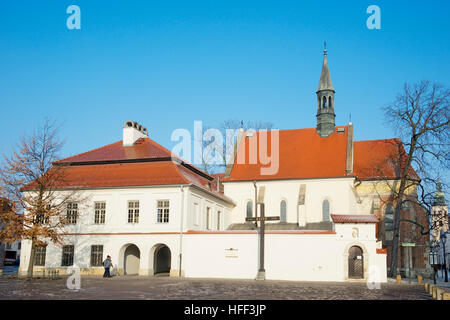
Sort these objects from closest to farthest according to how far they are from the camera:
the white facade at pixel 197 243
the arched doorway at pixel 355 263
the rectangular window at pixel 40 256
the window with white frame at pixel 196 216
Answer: the arched doorway at pixel 355 263, the white facade at pixel 197 243, the rectangular window at pixel 40 256, the window with white frame at pixel 196 216

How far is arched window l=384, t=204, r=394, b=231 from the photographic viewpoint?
133ft

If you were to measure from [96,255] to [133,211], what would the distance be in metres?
4.32

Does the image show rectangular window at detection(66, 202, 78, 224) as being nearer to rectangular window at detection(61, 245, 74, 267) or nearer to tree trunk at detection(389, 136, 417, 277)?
rectangular window at detection(61, 245, 74, 267)

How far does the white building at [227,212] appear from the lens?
31.0 m

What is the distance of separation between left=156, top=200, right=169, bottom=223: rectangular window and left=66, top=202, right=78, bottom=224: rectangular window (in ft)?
21.7

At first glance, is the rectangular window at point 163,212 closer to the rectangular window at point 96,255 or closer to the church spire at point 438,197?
the rectangular window at point 96,255

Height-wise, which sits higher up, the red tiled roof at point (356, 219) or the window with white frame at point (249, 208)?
the window with white frame at point (249, 208)

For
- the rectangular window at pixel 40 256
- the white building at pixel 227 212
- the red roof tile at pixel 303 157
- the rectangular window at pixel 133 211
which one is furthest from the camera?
the red roof tile at pixel 303 157

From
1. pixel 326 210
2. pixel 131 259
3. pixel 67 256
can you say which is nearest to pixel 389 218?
pixel 326 210

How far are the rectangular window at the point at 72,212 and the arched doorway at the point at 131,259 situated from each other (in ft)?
15.8

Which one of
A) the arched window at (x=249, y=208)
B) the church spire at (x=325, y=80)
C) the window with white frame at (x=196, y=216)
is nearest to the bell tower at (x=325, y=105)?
the church spire at (x=325, y=80)

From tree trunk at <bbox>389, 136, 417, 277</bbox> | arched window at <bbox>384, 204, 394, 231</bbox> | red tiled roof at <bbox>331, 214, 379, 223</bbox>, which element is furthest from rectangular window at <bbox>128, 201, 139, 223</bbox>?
arched window at <bbox>384, 204, 394, 231</bbox>

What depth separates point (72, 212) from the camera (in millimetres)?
36344

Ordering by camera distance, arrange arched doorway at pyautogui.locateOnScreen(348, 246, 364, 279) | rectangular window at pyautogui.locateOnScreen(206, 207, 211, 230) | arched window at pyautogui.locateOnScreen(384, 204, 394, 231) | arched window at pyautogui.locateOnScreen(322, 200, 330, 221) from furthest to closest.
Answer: arched window at pyautogui.locateOnScreen(384, 204, 394, 231) < arched window at pyautogui.locateOnScreen(322, 200, 330, 221) < rectangular window at pyautogui.locateOnScreen(206, 207, 211, 230) < arched doorway at pyautogui.locateOnScreen(348, 246, 364, 279)
